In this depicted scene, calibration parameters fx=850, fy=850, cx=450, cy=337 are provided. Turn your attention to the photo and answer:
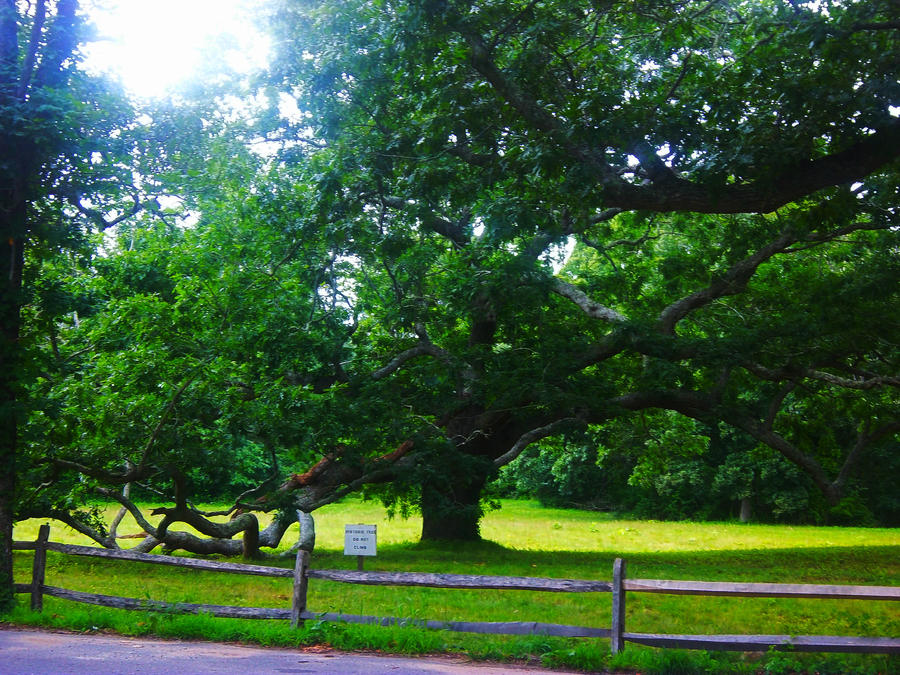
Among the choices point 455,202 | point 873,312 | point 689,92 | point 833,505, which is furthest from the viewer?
point 833,505

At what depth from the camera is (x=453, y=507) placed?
2081 cm

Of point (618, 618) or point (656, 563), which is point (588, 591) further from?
point (656, 563)

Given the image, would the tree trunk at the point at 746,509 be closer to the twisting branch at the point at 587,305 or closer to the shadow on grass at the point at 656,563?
the shadow on grass at the point at 656,563

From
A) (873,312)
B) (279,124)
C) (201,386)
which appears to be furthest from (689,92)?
(279,124)

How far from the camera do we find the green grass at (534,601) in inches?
357

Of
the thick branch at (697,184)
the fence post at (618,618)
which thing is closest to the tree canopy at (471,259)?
the thick branch at (697,184)

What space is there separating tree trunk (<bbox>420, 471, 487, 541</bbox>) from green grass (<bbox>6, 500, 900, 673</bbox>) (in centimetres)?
89

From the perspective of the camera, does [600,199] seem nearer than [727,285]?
Yes

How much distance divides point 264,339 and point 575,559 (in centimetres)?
973

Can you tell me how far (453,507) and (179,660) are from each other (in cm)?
1275

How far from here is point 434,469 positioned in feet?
62.1

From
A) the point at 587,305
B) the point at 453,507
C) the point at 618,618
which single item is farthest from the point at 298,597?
the point at 587,305

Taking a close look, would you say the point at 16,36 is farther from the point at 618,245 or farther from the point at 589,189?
the point at 618,245

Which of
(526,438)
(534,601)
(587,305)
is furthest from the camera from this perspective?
(526,438)
